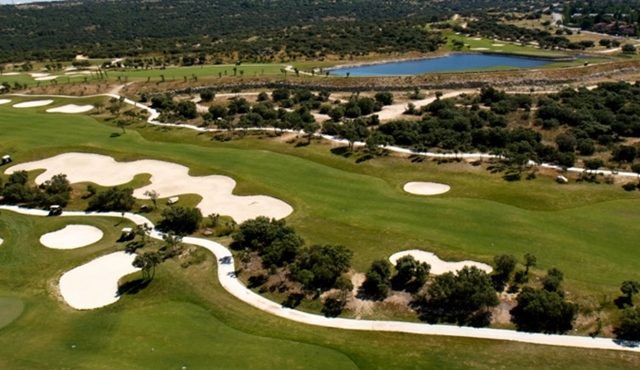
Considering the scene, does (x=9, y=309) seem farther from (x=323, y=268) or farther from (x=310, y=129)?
(x=310, y=129)

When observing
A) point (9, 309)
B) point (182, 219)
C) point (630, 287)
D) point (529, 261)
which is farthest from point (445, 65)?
point (9, 309)

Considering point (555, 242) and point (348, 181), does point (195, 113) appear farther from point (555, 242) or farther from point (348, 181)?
point (555, 242)

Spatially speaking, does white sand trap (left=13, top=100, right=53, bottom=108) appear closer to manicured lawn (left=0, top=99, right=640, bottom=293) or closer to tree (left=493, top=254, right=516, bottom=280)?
manicured lawn (left=0, top=99, right=640, bottom=293)

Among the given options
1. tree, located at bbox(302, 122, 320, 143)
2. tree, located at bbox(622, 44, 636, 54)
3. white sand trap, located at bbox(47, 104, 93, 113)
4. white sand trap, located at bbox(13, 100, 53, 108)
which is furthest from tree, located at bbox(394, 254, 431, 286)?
tree, located at bbox(622, 44, 636, 54)

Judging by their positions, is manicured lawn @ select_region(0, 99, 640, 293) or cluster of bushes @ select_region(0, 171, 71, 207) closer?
manicured lawn @ select_region(0, 99, 640, 293)

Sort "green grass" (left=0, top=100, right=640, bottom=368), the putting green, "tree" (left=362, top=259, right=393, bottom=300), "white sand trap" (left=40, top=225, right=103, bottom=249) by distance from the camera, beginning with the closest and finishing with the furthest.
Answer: "green grass" (left=0, top=100, right=640, bottom=368)
the putting green
"tree" (left=362, top=259, right=393, bottom=300)
"white sand trap" (left=40, top=225, right=103, bottom=249)

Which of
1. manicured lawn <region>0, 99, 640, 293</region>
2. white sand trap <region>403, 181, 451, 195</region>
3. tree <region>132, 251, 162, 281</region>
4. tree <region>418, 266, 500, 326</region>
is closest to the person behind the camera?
tree <region>418, 266, 500, 326</region>

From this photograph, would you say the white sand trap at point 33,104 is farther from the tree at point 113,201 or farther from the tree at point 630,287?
the tree at point 630,287

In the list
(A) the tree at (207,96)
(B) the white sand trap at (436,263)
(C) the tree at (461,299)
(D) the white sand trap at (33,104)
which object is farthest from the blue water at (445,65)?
(C) the tree at (461,299)
